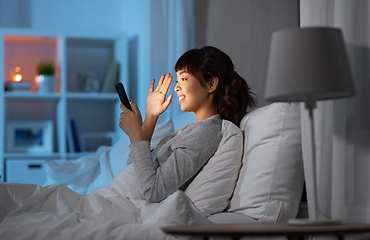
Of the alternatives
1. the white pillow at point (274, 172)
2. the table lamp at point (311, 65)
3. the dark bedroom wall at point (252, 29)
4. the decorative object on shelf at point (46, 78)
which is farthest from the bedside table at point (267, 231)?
the decorative object on shelf at point (46, 78)

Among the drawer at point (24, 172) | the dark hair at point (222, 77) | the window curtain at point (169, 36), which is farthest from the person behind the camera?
the drawer at point (24, 172)

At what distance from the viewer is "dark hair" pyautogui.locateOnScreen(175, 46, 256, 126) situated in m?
1.63

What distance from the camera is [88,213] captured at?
1.30 meters

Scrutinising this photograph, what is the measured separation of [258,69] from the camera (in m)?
2.08

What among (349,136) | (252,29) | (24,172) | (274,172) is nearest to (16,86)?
(24,172)

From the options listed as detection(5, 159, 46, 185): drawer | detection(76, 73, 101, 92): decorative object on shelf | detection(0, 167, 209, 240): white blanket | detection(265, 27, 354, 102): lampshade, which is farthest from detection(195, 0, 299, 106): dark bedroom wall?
detection(5, 159, 46, 185): drawer

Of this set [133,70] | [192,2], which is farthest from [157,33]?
[133,70]

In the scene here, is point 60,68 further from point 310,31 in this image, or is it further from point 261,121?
point 310,31

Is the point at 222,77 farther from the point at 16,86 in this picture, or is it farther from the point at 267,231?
the point at 16,86

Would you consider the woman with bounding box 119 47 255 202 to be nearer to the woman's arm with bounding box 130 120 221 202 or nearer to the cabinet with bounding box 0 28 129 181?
the woman's arm with bounding box 130 120 221 202

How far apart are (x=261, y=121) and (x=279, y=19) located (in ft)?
2.52

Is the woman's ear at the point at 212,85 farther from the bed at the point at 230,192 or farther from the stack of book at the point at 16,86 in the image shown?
the stack of book at the point at 16,86

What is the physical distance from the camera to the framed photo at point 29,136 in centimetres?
356

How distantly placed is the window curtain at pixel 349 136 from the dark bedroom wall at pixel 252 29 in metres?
0.87
